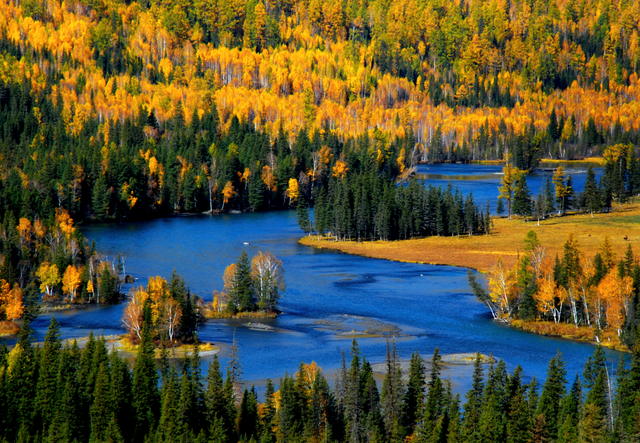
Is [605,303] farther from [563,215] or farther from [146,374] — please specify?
[563,215]

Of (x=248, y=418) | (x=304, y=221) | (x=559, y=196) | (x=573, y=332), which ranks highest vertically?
(x=559, y=196)

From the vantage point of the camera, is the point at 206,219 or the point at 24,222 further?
the point at 206,219

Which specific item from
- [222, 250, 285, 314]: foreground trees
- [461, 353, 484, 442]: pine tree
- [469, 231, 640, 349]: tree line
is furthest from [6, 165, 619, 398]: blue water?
[461, 353, 484, 442]: pine tree

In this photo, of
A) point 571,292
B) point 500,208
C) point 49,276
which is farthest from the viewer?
point 500,208

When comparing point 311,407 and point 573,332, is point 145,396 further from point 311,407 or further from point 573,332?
point 573,332

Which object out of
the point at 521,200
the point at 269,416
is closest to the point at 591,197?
the point at 521,200

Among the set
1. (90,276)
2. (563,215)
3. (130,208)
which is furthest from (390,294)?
(130,208)

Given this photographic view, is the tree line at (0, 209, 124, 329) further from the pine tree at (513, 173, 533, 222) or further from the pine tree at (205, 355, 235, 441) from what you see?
the pine tree at (513, 173, 533, 222)
